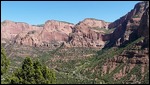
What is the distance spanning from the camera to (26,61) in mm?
26219

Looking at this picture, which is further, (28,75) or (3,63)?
(28,75)

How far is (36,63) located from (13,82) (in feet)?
6.95

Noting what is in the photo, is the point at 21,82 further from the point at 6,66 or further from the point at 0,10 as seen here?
the point at 0,10

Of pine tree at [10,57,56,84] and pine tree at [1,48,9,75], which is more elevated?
pine tree at [1,48,9,75]

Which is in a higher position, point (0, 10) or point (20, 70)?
point (0, 10)

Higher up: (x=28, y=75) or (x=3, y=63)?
(x=3, y=63)

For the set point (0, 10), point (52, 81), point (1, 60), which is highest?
point (0, 10)

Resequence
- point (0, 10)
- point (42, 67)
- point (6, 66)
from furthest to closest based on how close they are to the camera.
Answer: point (42, 67), point (6, 66), point (0, 10)

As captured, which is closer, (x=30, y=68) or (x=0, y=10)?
(x=0, y=10)

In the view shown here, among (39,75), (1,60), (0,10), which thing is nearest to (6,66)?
(1,60)

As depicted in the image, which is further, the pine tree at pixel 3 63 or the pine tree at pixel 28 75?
the pine tree at pixel 28 75

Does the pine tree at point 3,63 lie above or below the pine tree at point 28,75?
above

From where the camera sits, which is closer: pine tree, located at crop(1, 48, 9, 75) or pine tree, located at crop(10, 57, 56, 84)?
pine tree, located at crop(1, 48, 9, 75)

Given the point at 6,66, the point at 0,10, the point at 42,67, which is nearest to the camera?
the point at 0,10
